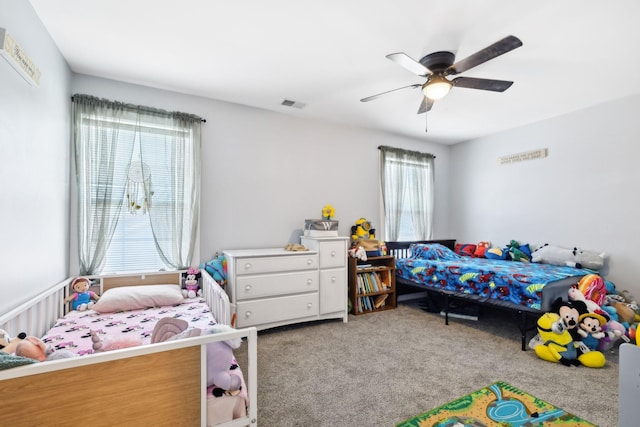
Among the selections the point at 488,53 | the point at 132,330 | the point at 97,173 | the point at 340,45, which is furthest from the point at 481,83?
the point at 97,173

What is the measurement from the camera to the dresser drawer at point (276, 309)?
2.84 metres

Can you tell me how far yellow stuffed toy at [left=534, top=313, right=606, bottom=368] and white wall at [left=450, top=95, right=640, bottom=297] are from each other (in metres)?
1.32

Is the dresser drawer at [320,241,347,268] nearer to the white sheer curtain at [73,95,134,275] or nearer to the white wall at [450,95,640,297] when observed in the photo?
the white sheer curtain at [73,95,134,275]

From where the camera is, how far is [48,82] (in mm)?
2064

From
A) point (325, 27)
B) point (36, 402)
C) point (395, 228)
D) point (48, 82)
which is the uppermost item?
point (325, 27)

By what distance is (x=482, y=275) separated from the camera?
10.2ft

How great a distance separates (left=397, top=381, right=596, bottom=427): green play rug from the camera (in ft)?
5.49

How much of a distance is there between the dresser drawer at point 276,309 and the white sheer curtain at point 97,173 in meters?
1.36

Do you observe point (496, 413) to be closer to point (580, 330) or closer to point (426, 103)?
point (580, 330)

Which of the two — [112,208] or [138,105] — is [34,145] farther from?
[138,105]

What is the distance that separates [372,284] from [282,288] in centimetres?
130

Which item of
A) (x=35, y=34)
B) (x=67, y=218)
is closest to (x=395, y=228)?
(x=67, y=218)

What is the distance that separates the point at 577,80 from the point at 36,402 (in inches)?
164

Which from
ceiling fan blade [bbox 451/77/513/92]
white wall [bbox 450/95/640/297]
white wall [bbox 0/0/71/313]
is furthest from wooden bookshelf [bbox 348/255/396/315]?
white wall [bbox 0/0/71/313]
